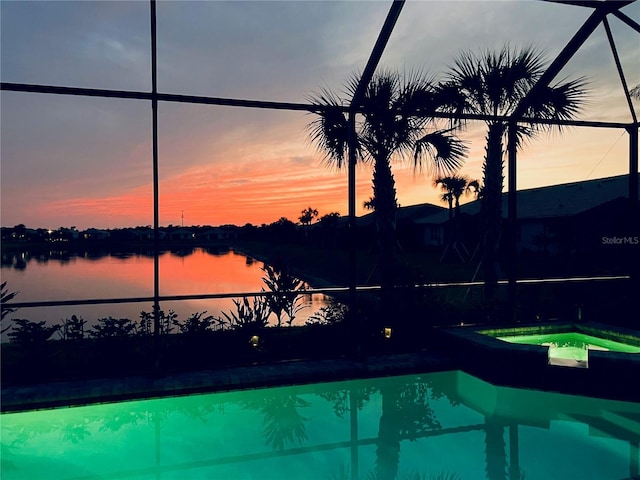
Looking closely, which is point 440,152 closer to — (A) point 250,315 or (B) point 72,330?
(A) point 250,315

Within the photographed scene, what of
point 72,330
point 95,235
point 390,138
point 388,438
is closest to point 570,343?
point 388,438

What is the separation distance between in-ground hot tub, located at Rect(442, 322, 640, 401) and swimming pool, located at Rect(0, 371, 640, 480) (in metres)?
0.17

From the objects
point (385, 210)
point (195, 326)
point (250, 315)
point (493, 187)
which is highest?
point (493, 187)

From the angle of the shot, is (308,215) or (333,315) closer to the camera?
(333,315)

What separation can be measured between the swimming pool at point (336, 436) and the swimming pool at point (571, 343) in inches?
68.3

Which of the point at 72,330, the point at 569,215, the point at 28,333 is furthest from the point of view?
the point at 569,215

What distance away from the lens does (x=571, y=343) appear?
8.49 meters

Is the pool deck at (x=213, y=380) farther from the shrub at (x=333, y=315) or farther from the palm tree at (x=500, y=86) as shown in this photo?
the palm tree at (x=500, y=86)

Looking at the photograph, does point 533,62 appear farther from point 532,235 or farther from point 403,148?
point 532,235

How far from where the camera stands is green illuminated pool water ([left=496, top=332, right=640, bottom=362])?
7.95 meters

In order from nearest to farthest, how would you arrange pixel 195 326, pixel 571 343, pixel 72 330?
pixel 72 330 → pixel 195 326 → pixel 571 343

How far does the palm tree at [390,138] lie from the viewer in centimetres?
911

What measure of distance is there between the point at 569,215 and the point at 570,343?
19.7 metres

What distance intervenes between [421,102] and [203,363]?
6.05m
